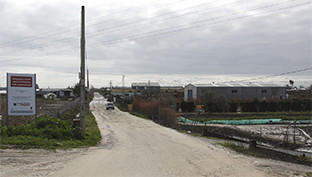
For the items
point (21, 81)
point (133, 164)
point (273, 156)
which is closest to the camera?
point (133, 164)

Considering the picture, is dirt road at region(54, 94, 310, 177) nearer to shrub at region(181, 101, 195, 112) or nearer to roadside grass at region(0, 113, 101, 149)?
roadside grass at region(0, 113, 101, 149)

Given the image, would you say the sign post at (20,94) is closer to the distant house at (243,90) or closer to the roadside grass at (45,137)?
the roadside grass at (45,137)

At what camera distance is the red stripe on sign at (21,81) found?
15078 millimetres

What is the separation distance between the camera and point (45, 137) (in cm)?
1408

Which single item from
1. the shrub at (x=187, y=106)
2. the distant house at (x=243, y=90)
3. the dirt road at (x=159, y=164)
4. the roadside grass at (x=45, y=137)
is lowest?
the shrub at (x=187, y=106)

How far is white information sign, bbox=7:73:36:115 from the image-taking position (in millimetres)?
15000

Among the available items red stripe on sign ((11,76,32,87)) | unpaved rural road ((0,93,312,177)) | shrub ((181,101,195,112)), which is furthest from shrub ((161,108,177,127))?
shrub ((181,101,195,112))

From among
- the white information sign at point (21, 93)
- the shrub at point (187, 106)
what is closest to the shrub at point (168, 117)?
the white information sign at point (21, 93)

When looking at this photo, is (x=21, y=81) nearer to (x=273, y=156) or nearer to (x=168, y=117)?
(x=273, y=156)

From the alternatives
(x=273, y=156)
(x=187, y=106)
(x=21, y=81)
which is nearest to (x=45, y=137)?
(x=21, y=81)

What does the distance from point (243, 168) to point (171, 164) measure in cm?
240

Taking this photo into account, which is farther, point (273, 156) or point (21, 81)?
point (21, 81)

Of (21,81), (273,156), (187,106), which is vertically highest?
(21,81)

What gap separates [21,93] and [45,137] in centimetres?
288
